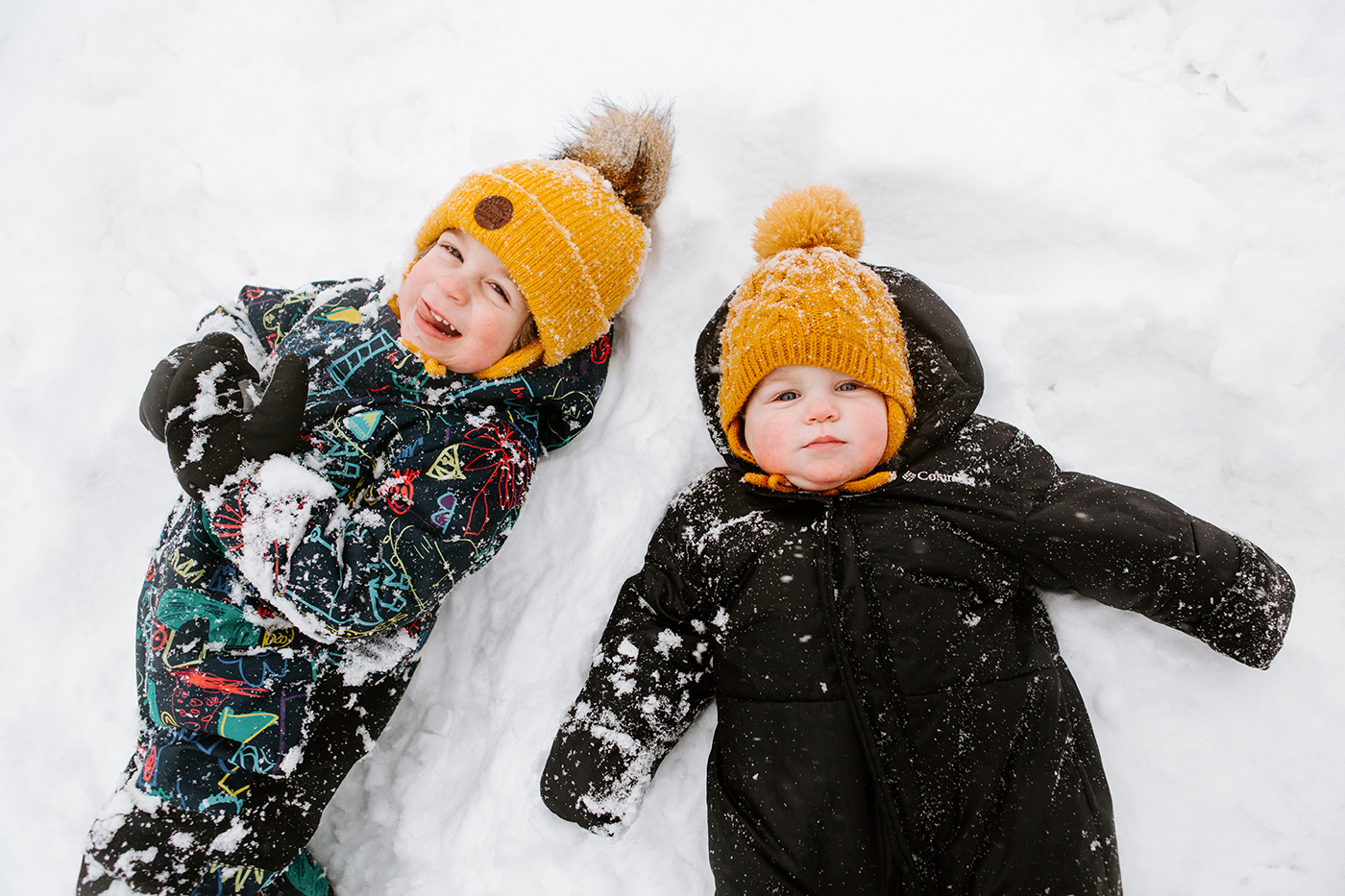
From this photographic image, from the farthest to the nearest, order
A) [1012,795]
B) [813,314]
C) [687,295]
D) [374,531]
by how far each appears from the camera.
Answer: [687,295]
[374,531]
[813,314]
[1012,795]

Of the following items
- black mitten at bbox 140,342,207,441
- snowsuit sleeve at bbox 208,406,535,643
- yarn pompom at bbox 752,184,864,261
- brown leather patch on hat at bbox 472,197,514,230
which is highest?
brown leather patch on hat at bbox 472,197,514,230

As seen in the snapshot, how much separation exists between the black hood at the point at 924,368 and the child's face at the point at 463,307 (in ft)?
1.66

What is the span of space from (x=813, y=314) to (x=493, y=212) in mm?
829

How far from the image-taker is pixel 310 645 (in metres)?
1.80

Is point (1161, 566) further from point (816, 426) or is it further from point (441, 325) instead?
point (441, 325)

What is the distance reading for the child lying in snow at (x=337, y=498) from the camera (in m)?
1.67

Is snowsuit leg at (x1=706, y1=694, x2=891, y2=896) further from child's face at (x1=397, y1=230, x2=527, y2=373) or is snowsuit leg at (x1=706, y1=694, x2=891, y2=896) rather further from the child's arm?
the child's arm

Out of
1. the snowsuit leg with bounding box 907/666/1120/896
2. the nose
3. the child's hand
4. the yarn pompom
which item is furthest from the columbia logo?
the child's hand

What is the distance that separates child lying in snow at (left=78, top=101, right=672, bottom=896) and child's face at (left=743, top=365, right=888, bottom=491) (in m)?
0.53

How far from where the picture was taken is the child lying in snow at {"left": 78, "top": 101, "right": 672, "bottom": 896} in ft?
5.49

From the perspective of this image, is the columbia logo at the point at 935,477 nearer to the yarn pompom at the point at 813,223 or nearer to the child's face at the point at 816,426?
the child's face at the point at 816,426

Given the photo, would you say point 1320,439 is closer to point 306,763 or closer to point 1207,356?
point 1207,356

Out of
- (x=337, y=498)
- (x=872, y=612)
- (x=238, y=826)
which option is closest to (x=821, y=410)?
(x=872, y=612)

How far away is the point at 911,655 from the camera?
5.16ft
